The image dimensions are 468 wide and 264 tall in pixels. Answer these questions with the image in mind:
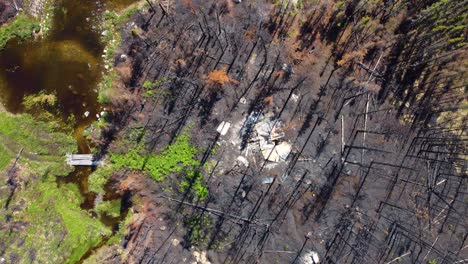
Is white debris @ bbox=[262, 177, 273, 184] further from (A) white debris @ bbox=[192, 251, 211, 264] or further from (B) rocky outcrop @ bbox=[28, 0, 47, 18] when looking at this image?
(B) rocky outcrop @ bbox=[28, 0, 47, 18]

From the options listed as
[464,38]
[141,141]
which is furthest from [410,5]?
[141,141]

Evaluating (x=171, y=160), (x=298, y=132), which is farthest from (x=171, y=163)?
(x=298, y=132)

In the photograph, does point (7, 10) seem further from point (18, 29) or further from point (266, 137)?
point (266, 137)

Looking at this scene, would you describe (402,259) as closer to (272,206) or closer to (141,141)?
(272,206)

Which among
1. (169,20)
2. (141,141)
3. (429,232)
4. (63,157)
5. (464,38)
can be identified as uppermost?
(464,38)

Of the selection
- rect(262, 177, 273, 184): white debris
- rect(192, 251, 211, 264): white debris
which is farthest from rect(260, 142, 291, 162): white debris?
rect(192, 251, 211, 264): white debris

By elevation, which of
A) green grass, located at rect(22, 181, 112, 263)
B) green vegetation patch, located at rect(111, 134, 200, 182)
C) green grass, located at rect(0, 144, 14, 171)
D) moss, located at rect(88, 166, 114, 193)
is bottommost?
green grass, located at rect(22, 181, 112, 263)
